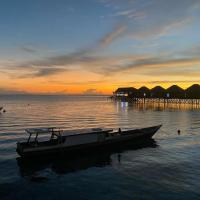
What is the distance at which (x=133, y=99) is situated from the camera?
192 metres

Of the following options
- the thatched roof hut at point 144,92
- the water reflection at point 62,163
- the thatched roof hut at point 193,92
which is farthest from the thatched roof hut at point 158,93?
the water reflection at point 62,163

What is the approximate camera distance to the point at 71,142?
111 ft

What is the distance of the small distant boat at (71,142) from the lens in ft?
101

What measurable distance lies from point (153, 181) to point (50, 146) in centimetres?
1361

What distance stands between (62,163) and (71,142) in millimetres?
4008

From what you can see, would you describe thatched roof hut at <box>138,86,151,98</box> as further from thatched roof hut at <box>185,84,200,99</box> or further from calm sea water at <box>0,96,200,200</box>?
calm sea water at <box>0,96,200,200</box>

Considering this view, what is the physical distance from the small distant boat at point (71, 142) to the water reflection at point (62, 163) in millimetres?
840

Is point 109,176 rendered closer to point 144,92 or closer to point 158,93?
point 158,93

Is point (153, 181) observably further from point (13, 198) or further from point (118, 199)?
point (13, 198)

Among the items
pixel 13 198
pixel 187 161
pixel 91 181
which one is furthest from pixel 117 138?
pixel 13 198

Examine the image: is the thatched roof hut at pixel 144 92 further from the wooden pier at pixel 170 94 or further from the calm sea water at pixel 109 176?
the calm sea water at pixel 109 176

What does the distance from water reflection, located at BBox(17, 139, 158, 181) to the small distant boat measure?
84 cm

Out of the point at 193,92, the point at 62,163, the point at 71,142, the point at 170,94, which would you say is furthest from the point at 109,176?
the point at 170,94

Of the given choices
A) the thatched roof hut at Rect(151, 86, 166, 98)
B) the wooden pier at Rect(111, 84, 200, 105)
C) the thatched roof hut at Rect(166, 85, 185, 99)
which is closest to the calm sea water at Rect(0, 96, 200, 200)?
the wooden pier at Rect(111, 84, 200, 105)
